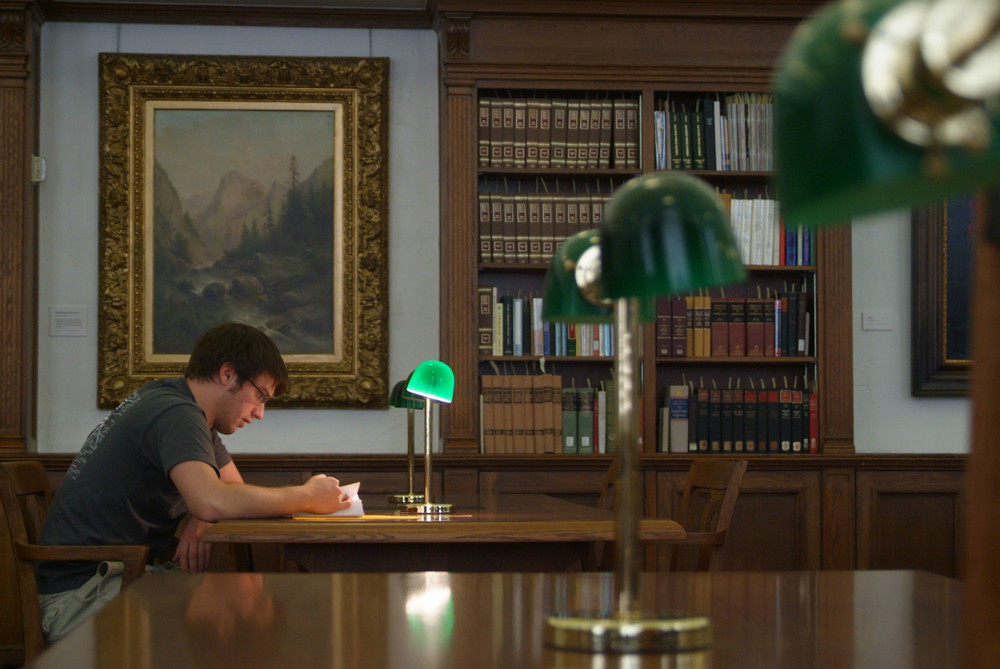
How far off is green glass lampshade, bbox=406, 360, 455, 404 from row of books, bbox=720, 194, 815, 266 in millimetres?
2339

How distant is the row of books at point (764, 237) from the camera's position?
487 centimetres

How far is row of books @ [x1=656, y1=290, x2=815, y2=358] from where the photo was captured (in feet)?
15.9

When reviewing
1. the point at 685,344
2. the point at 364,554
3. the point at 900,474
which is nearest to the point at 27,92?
the point at 685,344

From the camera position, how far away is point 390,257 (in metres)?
4.92

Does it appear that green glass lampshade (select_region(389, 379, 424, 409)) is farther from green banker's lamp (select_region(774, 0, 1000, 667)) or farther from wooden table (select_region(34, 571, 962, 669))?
green banker's lamp (select_region(774, 0, 1000, 667))

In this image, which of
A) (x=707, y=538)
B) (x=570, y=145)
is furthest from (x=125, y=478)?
(x=570, y=145)

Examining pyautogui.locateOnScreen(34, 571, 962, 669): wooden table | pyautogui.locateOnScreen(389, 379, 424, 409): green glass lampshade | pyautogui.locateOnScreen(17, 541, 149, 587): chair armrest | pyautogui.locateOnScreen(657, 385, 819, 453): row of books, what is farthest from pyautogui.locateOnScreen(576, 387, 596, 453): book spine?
pyautogui.locateOnScreen(34, 571, 962, 669): wooden table

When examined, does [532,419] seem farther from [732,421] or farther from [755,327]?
[755,327]

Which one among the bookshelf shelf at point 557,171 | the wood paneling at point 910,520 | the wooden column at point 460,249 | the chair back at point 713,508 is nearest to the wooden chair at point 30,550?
the chair back at point 713,508

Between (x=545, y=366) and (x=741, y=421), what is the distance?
86 cm

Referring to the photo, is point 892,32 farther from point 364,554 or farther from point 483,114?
point 483,114

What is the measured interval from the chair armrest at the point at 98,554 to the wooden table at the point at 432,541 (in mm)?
197

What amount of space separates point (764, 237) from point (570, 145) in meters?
0.92

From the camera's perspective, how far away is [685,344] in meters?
4.85
